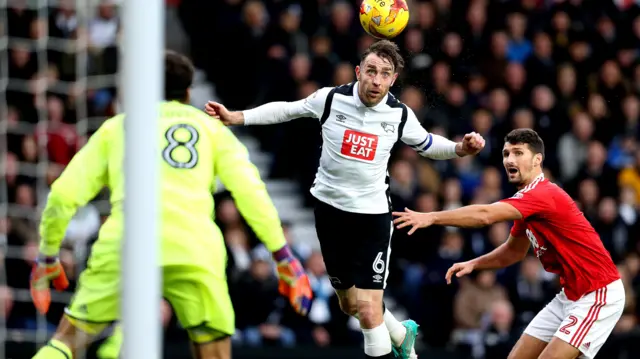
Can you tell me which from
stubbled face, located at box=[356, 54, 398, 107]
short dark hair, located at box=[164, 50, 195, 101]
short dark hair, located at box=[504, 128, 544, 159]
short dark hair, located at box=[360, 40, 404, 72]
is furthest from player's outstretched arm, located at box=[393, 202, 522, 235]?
short dark hair, located at box=[164, 50, 195, 101]

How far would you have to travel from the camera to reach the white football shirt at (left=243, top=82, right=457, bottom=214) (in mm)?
8266

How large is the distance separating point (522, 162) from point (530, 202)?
34cm

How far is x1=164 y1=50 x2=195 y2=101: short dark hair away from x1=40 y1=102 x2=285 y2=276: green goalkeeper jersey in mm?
113

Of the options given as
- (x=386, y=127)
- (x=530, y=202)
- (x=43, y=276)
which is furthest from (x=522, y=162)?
(x=43, y=276)

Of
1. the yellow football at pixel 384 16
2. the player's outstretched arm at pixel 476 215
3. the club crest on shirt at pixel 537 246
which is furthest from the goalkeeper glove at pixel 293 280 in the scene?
the yellow football at pixel 384 16

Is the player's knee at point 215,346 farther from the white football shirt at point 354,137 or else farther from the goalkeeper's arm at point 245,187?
the white football shirt at point 354,137

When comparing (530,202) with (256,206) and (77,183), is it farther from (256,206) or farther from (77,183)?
(77,183)

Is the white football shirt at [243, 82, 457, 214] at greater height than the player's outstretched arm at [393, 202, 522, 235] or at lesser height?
greater

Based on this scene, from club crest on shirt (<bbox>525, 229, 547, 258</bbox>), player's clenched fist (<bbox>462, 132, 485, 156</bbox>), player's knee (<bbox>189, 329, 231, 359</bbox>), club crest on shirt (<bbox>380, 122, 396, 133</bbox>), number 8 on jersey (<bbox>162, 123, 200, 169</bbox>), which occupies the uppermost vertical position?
number 8 on jersey (<bbox>162, 123, 200, 169</bbox>)

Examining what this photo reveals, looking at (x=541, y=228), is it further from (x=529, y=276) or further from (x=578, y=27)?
(x=578, y=27)

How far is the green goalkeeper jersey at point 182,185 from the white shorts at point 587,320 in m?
2.22

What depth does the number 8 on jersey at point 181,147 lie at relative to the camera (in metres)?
6.61

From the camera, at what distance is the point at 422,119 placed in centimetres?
1259

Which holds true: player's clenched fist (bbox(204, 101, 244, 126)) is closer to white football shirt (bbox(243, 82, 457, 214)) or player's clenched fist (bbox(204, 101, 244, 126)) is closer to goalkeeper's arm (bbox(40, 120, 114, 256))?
white football shirt (bbox(243, 82, 457, 214))
